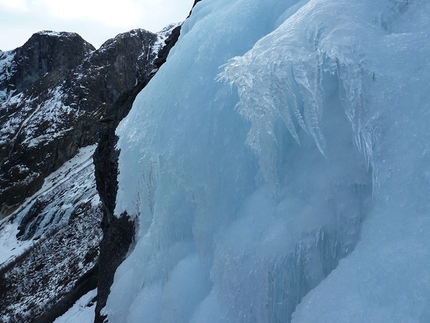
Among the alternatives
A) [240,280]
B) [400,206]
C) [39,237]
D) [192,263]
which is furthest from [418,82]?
[39,237]

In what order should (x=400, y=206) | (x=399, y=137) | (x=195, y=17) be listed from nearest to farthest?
1. (x=400, y=206)
2. (x=399, y=137)
3. (x=195, y=17)

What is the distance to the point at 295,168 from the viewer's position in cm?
292

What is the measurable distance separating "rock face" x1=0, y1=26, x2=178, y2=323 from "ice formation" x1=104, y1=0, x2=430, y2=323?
11.6 feet

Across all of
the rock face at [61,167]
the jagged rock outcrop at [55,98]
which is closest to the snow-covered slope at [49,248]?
the rock face at [61,167]

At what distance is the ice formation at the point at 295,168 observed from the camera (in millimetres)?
1951

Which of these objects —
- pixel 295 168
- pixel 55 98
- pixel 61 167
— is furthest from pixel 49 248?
pixel 55 98

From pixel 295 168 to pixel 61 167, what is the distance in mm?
39650

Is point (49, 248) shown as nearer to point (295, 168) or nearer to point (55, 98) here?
point (295, 168)

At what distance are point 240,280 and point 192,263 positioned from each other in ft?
3.68

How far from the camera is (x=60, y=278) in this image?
1491 centimetres

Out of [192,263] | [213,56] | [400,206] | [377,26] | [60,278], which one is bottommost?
[60,278]

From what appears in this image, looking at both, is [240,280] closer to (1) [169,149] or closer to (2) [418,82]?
(1) [169,149]

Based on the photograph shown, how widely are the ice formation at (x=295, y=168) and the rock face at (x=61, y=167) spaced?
354 cm

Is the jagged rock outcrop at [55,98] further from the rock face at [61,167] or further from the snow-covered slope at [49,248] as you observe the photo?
the snow-covered slope at [49,248]
